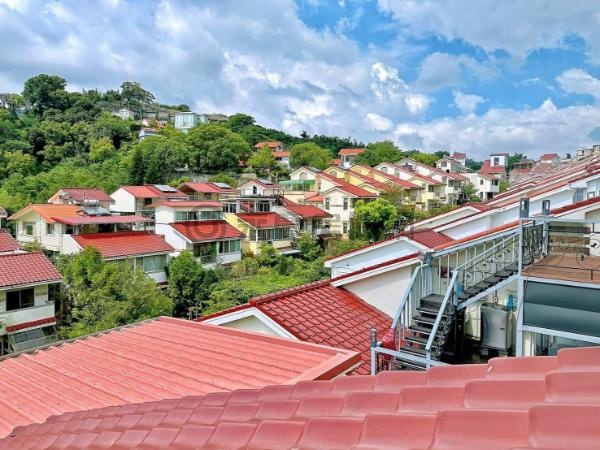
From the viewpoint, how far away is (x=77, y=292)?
17938 millimetres

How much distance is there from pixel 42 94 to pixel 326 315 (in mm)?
68861

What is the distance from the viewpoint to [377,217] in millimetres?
35469

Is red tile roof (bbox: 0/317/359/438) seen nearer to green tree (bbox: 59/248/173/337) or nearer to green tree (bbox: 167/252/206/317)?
green tree (bbox: 59/248/173/337)

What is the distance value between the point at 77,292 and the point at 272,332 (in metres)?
14.3

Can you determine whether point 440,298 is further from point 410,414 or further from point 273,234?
point 273,234

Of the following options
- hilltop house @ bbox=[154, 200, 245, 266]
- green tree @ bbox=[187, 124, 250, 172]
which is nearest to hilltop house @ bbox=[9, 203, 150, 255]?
hilltop house @ bbox=[154, 200, 245, 266]

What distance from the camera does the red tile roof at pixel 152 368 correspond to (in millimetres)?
3965

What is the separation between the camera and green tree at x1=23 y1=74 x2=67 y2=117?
60.7 metres

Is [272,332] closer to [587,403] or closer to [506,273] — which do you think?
[506,273]

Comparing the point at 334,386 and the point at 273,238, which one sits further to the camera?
the point at 273,238

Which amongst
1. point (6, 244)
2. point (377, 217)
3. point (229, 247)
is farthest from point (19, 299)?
point (377, 217)

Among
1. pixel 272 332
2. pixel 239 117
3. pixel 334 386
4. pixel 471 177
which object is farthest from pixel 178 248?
pixel 239 117

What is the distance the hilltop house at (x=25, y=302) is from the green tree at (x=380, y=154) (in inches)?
1997

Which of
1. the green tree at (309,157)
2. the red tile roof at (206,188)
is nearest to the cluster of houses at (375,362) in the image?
the red tile roof at (206,188)
